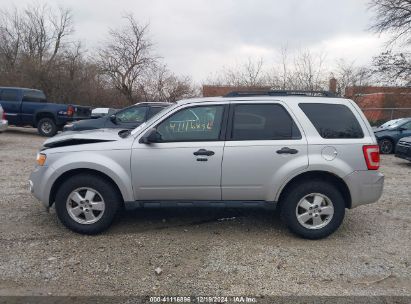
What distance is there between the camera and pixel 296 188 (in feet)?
14.7

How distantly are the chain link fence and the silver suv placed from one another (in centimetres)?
1934

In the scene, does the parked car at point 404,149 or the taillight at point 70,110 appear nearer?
the parked car at point 404,149

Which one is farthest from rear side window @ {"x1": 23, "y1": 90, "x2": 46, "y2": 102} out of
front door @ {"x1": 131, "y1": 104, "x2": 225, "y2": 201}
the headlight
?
front door @ {"x1": 131, "y1": 104, "x2": 225, "y2": 201}

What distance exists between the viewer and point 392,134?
1337 cm

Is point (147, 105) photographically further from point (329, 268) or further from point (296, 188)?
point (329, 268)

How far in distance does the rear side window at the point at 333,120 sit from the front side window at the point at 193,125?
113 centimetres

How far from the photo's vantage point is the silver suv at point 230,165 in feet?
14.5

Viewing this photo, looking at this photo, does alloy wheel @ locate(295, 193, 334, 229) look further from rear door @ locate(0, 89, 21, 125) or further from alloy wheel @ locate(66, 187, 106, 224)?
rear door @ locate(0, 89, 21, 125)

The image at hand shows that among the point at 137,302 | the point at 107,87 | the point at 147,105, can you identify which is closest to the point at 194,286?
the point at 137,302

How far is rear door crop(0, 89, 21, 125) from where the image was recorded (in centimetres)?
1490

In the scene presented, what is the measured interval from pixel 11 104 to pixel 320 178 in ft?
46.9

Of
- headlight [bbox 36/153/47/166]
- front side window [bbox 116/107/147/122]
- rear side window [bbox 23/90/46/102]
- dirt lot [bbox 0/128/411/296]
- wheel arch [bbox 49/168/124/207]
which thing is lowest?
dirt lot [bbox 0/128/411/296]

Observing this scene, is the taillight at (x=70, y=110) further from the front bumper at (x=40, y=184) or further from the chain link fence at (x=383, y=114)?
A: the chain link fence at (x=383, y=114)

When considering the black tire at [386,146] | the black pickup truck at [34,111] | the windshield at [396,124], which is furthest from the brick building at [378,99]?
the black pickup truck at [34,111]
